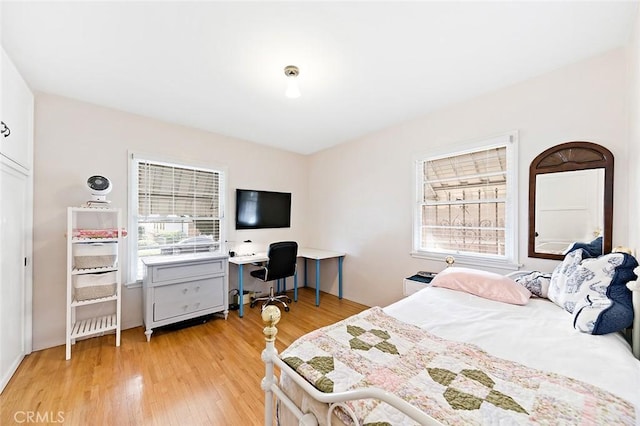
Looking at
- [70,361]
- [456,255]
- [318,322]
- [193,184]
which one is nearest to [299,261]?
[318,322]

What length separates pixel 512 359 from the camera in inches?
45.2

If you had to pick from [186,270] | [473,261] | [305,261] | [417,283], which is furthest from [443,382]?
[305,261]

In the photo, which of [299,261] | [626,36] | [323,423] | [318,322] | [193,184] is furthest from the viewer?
[299,261]

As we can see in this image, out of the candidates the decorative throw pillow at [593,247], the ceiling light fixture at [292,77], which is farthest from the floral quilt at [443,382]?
the ceiling light fixture at [292,77]

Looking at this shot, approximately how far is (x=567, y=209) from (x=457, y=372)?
1.96 meters

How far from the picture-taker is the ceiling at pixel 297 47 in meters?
1.50

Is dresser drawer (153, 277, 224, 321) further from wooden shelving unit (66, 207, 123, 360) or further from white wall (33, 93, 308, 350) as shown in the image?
white wall (33, 93, 308, 350)

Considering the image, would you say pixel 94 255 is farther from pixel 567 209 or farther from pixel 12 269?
pixel 567 209

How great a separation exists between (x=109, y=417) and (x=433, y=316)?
222 cm

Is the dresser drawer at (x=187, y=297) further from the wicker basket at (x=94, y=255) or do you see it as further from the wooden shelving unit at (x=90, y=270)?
the wicker basket at (x=94, y=255)

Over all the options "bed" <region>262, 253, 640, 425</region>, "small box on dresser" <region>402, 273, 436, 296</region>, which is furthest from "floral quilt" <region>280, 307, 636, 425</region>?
"small box on dresser" <region>402, 273, 436, 296</region>

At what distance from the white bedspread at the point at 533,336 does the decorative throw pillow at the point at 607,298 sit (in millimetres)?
63

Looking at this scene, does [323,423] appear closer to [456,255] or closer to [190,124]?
[456,255]

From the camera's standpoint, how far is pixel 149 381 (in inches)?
76.9
